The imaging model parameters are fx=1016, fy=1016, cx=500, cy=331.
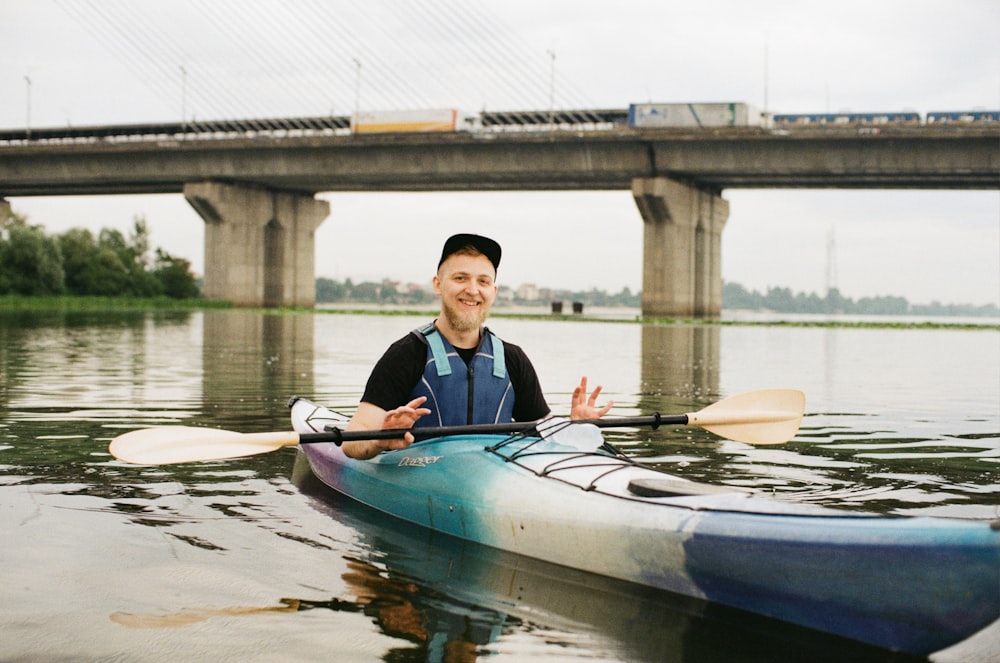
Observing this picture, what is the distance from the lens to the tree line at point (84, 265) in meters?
58.5

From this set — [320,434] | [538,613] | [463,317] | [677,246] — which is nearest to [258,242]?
[677,246]

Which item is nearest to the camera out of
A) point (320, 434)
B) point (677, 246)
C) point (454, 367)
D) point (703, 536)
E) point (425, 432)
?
point (703, 536)

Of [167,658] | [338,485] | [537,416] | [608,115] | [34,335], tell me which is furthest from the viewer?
[608,115]

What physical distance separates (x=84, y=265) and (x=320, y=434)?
7057cm

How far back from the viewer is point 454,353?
18.5ft

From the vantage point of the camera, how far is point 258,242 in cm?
6088

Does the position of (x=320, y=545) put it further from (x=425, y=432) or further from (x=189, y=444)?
(x=189, y=444)

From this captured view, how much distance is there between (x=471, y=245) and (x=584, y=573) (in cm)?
189

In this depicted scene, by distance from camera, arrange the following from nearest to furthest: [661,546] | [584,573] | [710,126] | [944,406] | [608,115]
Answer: [661,546] → [584,573] → [944,406] → [710,126] → [608,115]

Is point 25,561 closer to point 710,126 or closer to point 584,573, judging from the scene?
point 584,573

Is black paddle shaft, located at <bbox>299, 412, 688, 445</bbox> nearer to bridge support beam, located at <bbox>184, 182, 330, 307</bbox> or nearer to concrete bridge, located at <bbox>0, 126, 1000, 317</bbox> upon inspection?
Result: concrete bridge, located at <bbox>0, 126, 1000, 317</bbox>

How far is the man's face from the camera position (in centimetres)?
552

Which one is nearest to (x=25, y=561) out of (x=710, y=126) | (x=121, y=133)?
(x=710, y=126)

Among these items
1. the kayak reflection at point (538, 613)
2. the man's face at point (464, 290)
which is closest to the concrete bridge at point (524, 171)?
the man's face at point (464, 290)
